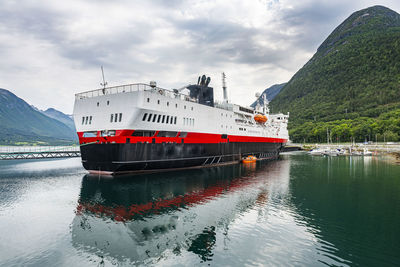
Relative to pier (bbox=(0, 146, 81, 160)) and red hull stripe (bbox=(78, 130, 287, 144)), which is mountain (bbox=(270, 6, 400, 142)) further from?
pier (bbox=(0, 146, 81, 160))

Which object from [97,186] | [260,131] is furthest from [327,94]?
[97,186]

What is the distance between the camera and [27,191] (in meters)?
20.2

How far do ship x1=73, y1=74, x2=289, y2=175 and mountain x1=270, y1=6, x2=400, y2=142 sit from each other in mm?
75452

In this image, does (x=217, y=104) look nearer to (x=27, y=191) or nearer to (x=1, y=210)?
(x=27, y=191)

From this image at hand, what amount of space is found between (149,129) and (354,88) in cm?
14113

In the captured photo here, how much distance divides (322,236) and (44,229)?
526 inches

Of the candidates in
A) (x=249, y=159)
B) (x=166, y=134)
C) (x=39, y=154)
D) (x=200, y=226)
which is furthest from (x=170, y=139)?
(x=39, y=154)

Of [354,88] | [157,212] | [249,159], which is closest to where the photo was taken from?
[157,212]

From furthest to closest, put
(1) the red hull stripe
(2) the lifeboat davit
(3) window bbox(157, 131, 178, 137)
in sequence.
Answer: (2) the lifeboat davit < (3) window bbox(157, 131, 178, 137) < (1) the red hull stripe

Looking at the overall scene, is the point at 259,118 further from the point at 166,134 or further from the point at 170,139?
the point at 166,134

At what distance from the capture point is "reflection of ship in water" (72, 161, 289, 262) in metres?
9.82

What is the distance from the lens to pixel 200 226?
11992 millimetres

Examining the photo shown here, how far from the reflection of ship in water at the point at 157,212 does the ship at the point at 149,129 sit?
264 cm

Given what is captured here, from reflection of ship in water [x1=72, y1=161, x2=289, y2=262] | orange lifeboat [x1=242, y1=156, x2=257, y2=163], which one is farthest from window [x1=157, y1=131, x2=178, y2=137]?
orange lifeboat [x1=242, y1=156, x2=257, y2=163]
